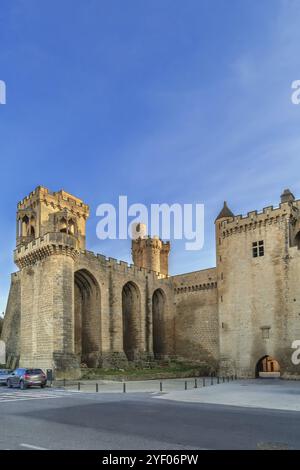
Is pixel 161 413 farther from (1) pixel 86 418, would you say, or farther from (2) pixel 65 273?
(2) pixel 65 273

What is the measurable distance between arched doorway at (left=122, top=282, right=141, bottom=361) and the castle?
102 millimetres

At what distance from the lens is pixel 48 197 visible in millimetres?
45281

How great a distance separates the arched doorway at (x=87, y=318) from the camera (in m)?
40.9

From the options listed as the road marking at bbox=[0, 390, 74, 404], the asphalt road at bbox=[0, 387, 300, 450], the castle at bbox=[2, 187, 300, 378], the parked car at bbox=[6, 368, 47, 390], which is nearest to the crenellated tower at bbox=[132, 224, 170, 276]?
the castle at bbox=[2, 187, 300, 378]

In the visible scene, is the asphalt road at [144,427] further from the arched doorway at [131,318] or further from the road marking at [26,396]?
the arched doorway at [131,318]

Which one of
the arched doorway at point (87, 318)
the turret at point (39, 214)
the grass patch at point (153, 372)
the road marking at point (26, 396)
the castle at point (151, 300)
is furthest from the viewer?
the turret at point (39, 214)

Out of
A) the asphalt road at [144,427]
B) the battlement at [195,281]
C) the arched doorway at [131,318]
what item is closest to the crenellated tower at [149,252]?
the battlement at [195,281]

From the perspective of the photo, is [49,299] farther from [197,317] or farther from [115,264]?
[197,317]

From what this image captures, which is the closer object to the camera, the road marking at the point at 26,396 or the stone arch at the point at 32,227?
the road marking at the point at 26,396

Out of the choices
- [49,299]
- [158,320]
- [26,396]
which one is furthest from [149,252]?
[26,396]

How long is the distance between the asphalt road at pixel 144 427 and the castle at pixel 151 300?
58.1ft

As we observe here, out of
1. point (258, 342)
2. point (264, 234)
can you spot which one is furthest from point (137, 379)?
point (264, 234)

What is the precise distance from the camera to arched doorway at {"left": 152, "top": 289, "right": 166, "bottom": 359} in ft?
166

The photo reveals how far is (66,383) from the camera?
2875 cm
